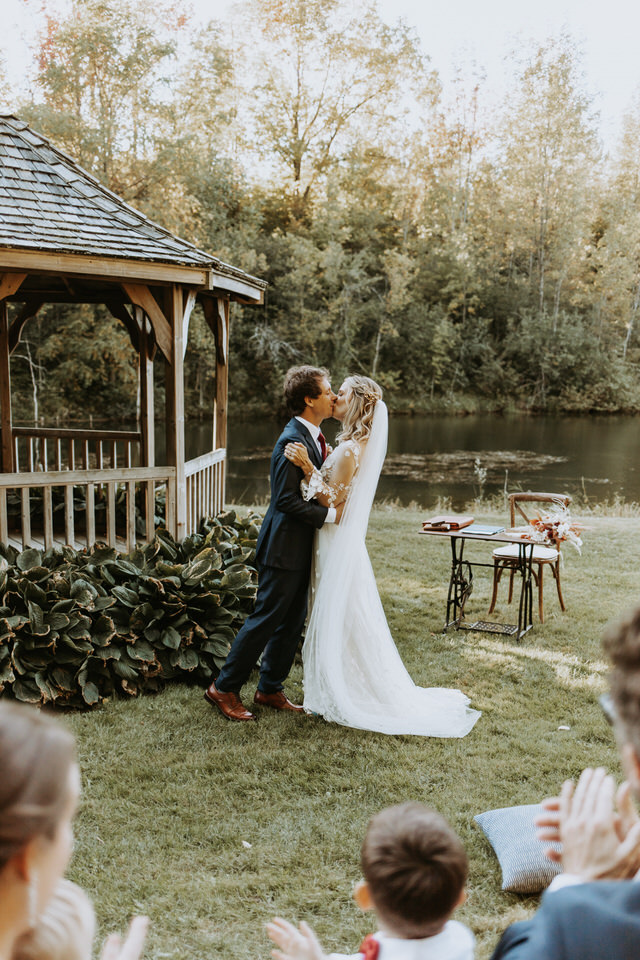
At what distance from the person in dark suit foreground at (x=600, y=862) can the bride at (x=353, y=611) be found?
11.7 feet

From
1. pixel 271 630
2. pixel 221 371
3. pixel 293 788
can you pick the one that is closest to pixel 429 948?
pixel 293 788

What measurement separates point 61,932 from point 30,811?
14.0 inches

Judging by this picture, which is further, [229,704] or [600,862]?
[229,704]

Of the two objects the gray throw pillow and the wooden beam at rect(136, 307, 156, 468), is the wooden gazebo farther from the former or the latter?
the gray throw pillow

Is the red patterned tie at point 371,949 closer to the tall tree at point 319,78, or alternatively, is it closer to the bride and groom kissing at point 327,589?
the bride and groom kissing at point 327,589

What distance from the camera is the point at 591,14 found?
117 ft

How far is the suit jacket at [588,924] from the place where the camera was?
1.16 metres

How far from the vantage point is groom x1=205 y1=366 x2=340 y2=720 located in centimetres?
493

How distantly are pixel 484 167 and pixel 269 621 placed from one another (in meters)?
37.2

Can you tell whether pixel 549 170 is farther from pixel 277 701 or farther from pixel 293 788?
pixel 293 788

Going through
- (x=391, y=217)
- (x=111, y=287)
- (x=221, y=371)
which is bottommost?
(x=221, y=371)

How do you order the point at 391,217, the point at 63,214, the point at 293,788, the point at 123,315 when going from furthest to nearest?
the point at 391,217, the point at 123,315, the point at 63,214, the point at 293,788

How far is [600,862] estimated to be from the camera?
1.31 meters

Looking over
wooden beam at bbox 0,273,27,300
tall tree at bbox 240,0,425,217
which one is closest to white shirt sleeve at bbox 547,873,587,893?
wooden beam at bbox 0,273,27,300
